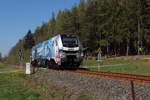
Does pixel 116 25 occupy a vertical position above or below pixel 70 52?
above

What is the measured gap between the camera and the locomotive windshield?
24078mm

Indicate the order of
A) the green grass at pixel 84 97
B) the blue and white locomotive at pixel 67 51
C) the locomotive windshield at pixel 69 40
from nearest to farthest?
the green grass at pixel 84 97
the blue and white locomotive at pixel 67 51
the locomotive windshield at pixel 69 40

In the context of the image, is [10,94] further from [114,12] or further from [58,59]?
[114,12]

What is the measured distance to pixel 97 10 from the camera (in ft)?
218

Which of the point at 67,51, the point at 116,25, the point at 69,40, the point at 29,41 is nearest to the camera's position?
the point at 67,51

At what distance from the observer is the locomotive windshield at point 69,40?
2408 centimetres

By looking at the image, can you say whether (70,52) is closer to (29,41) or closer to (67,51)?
(67,51)

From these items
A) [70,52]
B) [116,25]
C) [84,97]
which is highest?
[116,25]

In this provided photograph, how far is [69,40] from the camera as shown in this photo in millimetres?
24656

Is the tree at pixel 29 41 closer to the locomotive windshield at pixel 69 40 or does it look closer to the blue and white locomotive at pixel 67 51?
the locomotive windshield at pixel 69 40

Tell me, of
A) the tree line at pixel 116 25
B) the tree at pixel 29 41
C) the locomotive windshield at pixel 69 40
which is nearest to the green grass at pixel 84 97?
the locomotive windshield at pixel 69 40

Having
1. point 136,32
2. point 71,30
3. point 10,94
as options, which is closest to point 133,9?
point 136,32

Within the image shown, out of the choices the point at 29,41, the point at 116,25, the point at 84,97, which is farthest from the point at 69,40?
the point at 29,41

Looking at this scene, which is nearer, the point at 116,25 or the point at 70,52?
the point at 70,52
